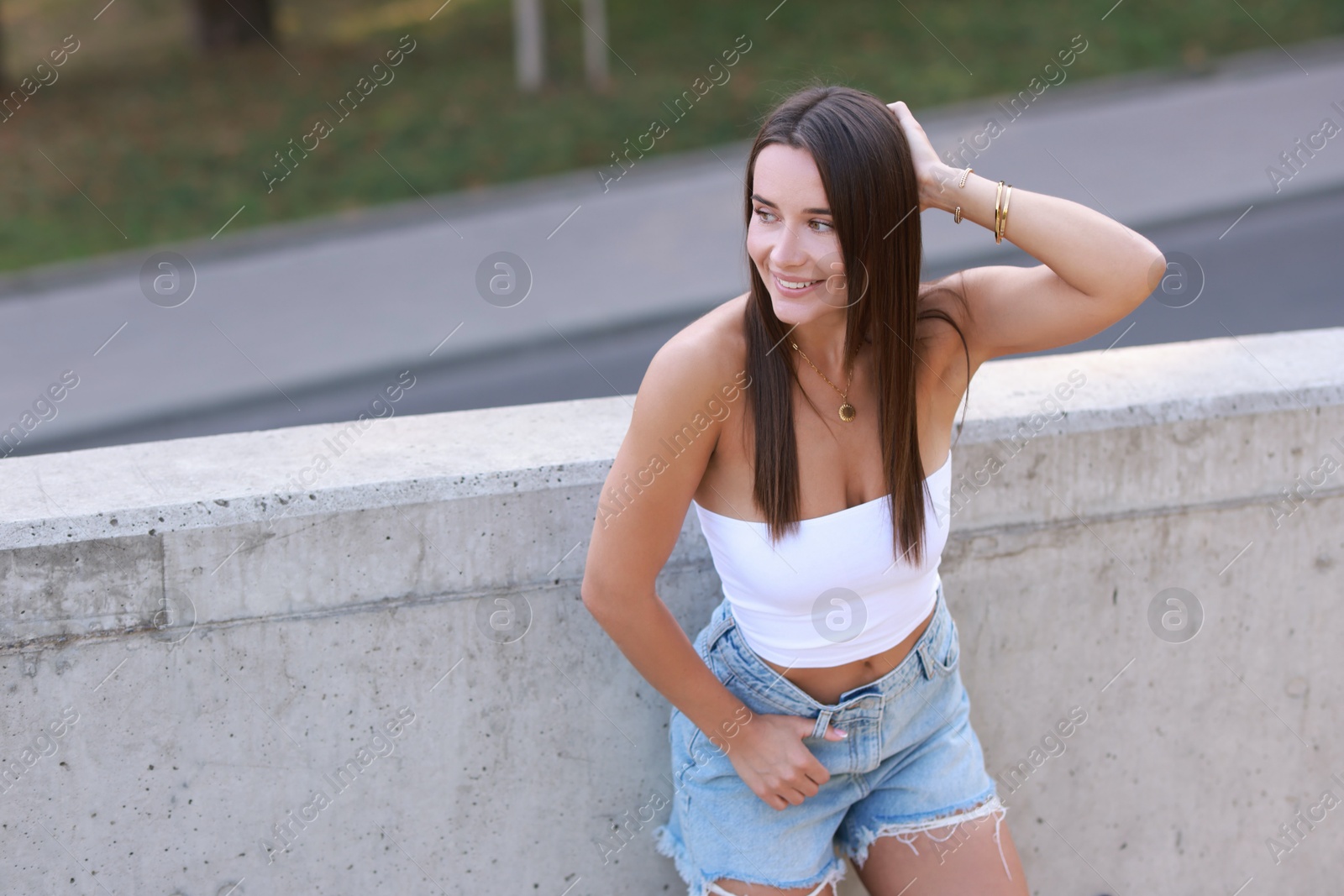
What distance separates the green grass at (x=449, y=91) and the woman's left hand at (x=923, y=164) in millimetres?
9050

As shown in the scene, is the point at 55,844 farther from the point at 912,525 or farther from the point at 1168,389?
the point at 1168,389

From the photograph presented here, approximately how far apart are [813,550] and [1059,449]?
72cm

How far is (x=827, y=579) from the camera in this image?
7.09ft

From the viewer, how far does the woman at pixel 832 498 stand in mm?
2078

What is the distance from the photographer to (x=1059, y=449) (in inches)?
102

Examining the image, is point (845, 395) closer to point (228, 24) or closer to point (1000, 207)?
point (1000, 207)

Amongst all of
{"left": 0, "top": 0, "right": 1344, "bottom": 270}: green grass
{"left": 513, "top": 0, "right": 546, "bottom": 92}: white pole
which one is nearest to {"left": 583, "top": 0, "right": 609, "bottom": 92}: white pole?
{"left": 0, "top": 0, "right": 1344, "bottom": 270}: green grass

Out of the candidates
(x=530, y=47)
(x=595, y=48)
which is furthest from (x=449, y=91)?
(x=595, y=48)

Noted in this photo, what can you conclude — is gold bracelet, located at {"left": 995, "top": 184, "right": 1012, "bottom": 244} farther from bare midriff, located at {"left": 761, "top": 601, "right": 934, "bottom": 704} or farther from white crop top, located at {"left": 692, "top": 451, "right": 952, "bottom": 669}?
bare midriff, located at {"left": 761, "top": 601, "right": 934, "bottom": 704}

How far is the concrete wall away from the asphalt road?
15.6ft

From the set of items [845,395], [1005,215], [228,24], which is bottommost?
[845,395]

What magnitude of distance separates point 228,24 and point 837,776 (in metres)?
14.3

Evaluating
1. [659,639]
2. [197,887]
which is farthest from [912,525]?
[197,887]

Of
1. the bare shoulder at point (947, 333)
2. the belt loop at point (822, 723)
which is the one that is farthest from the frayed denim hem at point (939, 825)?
the bare shoulder at point (947, 333)
